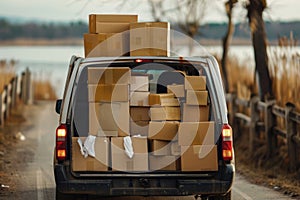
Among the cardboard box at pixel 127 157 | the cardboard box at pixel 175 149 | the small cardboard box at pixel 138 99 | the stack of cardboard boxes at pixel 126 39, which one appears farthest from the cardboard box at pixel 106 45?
the cardboard box at pixel 175 149

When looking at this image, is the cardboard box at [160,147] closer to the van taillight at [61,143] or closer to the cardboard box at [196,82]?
the cardboard box at [196,82]

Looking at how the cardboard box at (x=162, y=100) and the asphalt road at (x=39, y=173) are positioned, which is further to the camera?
the asphalt road at (x=39, y=173)

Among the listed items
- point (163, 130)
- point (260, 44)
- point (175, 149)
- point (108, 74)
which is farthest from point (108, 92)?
point (260, 44)

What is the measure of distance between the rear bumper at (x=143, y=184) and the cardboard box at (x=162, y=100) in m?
0.87

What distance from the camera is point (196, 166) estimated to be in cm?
838

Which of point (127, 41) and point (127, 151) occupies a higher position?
point (127, 41)

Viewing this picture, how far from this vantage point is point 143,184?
831cm

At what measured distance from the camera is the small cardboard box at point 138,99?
883cm

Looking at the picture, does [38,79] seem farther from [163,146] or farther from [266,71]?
[163,146]

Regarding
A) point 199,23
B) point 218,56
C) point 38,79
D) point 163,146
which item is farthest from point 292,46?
point 38,79

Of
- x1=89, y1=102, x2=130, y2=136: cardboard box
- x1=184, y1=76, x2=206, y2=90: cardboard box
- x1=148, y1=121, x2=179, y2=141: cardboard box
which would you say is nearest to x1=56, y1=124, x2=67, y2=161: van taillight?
x1=89, y1=102, x2=130, y2=136: cardboard box

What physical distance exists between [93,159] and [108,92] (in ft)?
2.47

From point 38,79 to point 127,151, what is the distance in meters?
21.0

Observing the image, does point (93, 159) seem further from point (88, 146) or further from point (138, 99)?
point (138, 99)
